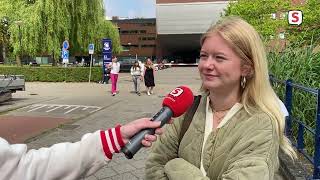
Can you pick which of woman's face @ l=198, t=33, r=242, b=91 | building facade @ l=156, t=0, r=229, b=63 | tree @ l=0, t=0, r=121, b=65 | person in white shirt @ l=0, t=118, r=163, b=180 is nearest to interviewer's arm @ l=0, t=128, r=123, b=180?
person in white shirt @ l=0, t=118, r=163, b=180

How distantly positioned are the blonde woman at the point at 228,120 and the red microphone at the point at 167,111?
14 centimetres

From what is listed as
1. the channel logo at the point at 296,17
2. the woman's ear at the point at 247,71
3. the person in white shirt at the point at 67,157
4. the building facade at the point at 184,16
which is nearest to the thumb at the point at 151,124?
the person in white shirt at the point at 67,157

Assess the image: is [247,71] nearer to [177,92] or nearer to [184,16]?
[177,92]

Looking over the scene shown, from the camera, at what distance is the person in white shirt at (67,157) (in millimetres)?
1443

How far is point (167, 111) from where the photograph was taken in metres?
1.77

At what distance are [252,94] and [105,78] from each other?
23.6 meters

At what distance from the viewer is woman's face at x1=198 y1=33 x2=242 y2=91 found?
1.98 meters

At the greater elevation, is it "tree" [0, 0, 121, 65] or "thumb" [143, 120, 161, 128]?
"tree" [0, 0, 121, 65]

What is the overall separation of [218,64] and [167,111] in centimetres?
38

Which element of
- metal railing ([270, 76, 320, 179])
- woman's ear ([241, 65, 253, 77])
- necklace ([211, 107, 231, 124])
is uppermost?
woman's ear ([241, 65, 253, 77])

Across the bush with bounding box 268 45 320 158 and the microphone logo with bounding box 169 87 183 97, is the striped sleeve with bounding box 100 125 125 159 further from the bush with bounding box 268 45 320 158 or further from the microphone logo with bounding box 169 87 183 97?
the bush with bounding box 268 45 320 158

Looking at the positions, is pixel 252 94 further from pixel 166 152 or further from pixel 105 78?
pixel 105 78

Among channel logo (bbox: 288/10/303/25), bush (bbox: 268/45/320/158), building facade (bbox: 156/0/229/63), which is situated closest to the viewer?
bush (bbox: 268/45/320/158)

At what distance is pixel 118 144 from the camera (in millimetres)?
1549
